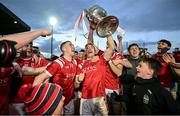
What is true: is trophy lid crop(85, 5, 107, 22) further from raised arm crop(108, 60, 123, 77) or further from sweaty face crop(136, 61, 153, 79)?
sweaty face crop(136, 61, 153, 79)

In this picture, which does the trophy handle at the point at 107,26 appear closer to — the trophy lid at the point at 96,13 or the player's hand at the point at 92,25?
the trophy lid at the point at 96,13

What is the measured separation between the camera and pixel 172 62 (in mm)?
6172

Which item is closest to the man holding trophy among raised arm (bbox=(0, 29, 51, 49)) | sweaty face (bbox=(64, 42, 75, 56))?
sweaty face (bbox=(64, 42, 75, 56))

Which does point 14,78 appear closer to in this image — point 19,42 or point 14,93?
point 14,93

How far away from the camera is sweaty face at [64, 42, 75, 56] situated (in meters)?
6.49

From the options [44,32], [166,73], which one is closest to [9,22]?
[166,73]

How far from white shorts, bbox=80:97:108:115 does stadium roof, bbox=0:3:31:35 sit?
11.3 meters

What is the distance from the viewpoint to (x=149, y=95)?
3953 mm

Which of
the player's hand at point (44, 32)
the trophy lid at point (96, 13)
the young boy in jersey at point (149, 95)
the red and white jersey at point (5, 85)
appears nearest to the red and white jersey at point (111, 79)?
the trophy lid at point (96, 13)

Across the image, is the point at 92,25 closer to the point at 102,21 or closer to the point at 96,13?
the point at 96,13

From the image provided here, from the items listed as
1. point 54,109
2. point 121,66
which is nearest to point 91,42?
point 121,66

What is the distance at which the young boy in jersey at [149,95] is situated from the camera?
3.74 meters

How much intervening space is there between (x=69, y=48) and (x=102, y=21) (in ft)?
4.13

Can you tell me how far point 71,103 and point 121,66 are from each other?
5.94ft
